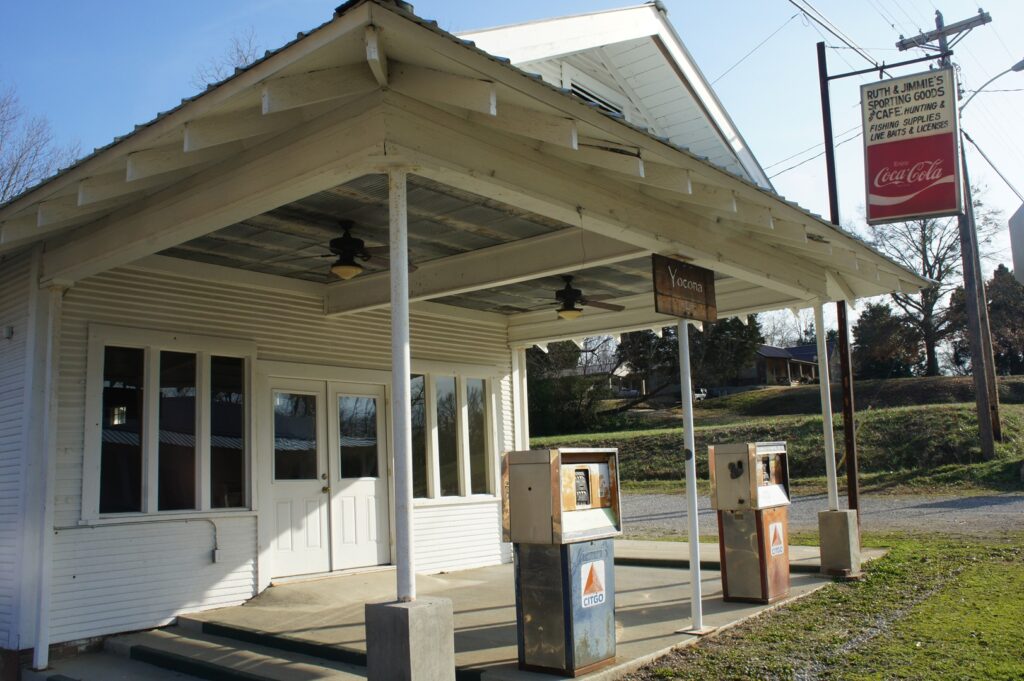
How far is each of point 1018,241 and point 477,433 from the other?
8344 mm

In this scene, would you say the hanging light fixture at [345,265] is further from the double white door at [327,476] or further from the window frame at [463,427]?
the window frame at [463,427]

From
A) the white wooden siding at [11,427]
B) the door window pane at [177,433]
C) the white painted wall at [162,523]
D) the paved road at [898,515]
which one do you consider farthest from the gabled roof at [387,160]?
the paved road at [898,515]

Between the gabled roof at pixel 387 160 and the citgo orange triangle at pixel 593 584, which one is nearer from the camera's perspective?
the gabled roof at pixel 387 160

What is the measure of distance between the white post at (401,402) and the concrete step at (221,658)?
1.63 m

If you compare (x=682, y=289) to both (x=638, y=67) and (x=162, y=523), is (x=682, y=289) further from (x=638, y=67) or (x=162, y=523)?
(x=638, y=67)

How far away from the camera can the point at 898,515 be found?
15984 mm

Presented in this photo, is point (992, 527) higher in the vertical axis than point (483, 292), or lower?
lower

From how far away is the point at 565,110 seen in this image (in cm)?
500

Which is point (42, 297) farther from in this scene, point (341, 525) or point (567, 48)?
point (567, 48)

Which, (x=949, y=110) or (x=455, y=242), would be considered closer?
(x=455, y=242)

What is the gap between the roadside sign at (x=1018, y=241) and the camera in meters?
3.42

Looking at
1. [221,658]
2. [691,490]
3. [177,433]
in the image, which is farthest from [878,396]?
[221,658]

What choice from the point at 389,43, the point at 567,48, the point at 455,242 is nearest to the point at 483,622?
the point at 455,242

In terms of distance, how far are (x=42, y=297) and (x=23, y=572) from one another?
2186 mm
